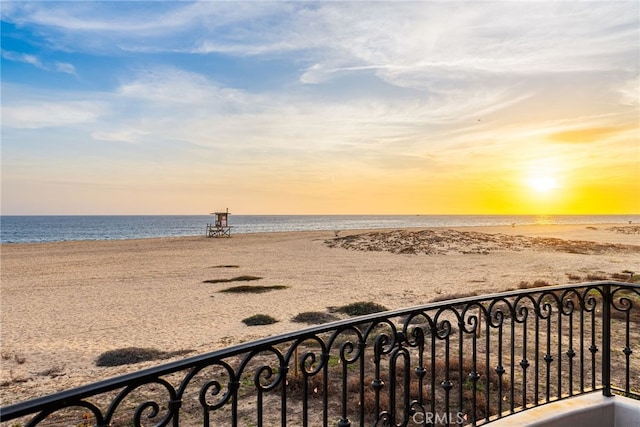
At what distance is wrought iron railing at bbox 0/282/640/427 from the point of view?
1.89 metres

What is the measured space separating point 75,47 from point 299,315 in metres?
11.8

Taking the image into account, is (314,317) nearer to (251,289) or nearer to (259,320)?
(259,320)

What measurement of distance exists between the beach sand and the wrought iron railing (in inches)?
112

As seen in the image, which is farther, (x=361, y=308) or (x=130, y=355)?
(x=361, y=308)

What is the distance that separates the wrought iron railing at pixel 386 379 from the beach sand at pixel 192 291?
9.32ft

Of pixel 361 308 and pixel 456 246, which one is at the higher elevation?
pixel 456 246

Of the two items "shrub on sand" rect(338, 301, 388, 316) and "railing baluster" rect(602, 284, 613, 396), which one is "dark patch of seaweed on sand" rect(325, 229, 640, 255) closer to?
"shrub on sand" rect(338, 301, 388, 316)

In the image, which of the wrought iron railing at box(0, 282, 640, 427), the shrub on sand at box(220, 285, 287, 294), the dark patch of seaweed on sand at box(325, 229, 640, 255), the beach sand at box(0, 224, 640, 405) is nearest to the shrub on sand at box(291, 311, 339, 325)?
the beach sand at box(0, 224, 640, 405)

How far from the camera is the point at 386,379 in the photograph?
7.71 metres

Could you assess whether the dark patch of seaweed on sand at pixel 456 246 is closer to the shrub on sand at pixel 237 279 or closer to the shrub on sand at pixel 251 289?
the shrub on sand at pixel 237 279

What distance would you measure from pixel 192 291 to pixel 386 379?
12594 mm

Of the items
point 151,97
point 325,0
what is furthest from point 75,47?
point 325,0

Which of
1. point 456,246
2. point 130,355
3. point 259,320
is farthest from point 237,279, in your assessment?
point 456,246

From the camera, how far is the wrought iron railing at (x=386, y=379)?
1.89 metres
